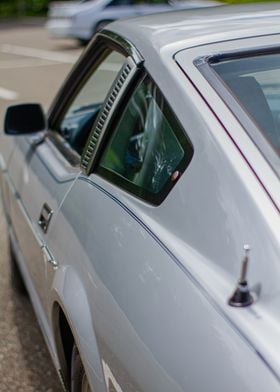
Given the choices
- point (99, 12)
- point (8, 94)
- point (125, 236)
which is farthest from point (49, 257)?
point (99, 12)

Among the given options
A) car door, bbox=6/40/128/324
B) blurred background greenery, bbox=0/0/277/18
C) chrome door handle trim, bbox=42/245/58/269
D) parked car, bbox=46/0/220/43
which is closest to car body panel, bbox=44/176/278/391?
chrome door handle trim, bbox=42/245/58/269

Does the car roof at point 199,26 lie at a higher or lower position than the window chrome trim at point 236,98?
higher

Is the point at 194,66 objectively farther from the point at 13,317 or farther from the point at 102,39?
the point at 13,317

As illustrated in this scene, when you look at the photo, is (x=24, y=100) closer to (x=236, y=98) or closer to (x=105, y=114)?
(x=105, y=114)

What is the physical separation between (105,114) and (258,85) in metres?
0.58

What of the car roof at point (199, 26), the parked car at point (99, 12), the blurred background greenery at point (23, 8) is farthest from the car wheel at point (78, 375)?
the blurred background greenery at point (23, 8)

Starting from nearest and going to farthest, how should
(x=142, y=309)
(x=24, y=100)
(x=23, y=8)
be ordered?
(x=142, y=309) < (x=24, y=100) < (x=23, y=8)

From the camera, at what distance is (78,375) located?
89.0 inches

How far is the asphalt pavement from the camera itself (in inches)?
124

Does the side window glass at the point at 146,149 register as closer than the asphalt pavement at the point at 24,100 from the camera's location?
Yes

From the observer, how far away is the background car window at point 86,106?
3041 millimetres

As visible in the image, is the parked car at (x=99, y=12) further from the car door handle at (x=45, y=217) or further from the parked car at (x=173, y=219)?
the car door handle at (x=45, y=217)

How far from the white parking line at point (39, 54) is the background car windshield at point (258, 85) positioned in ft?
39.8

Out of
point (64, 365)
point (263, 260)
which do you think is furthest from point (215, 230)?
point (64, 365)
